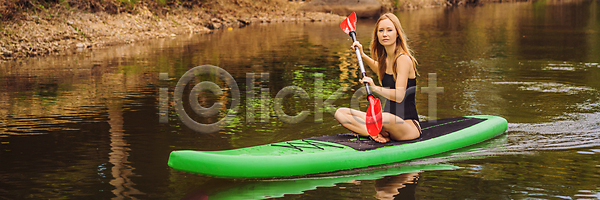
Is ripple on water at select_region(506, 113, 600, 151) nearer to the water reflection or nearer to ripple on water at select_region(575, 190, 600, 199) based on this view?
ripple on water at select_region(575, 190, 600, 199)

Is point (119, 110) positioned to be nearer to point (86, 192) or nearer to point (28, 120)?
point (28, 120)

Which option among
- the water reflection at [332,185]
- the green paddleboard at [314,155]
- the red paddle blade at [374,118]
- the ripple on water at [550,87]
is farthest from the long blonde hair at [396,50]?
the ripple on water at [550,87]

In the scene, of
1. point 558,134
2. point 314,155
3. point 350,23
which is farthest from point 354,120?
point 558,134

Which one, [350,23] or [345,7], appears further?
[345,7]

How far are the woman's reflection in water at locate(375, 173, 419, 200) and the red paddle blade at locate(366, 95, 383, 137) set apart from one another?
0.47 m

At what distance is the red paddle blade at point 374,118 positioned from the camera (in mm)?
5363

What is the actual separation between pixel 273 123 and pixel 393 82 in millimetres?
2396

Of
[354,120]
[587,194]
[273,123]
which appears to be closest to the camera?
[587,194]

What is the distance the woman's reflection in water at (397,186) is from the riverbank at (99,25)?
11441 millimetres

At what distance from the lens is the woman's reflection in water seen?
15.6 feet

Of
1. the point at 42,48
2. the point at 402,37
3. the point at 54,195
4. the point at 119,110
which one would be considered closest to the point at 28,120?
the point at 119,110

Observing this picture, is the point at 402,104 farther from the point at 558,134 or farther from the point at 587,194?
the point at 558,134

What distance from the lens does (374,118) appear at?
17.6 ft

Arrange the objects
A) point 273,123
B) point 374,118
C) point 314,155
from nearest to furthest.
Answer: point 314,155 < point 374,118 < point 273,123
